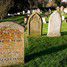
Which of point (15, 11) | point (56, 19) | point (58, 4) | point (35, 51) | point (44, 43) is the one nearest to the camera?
point (35, 51)

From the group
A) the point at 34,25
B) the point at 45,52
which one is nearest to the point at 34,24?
the point at 34,25

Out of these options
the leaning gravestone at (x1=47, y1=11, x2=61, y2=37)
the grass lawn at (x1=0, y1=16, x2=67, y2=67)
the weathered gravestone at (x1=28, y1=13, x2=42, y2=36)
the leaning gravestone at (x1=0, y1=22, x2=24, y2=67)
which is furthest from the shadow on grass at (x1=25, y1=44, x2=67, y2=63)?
the weathered gravestone at (x1=28, y1=13, x2=42, y2=36)

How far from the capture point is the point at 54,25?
15859 mm

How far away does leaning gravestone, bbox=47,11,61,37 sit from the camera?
1566 cm

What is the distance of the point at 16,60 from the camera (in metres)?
10.4

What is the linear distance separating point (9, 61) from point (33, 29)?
587 cm

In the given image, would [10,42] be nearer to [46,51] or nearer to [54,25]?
[46,51]

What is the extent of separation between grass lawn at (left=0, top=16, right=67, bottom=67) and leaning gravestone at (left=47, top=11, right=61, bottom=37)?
0.60 m

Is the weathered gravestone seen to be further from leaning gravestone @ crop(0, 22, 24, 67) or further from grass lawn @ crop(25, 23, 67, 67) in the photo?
leaning gravestone @ crop(0, 22, 24, 67)

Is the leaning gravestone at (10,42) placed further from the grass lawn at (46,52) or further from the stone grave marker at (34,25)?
the stone grave marker at (34,25)

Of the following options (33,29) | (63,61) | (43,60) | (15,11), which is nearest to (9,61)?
(43,60)

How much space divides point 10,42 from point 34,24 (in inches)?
228

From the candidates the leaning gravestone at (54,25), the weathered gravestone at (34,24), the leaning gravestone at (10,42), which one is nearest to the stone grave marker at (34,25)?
the weathered gravestone at (34,24)

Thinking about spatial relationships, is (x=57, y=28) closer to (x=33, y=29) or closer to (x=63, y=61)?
(x=33, y=29)
